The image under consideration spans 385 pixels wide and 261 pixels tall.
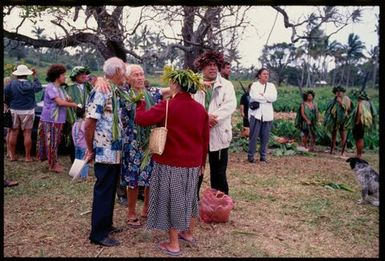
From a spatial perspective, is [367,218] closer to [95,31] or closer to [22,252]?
[22,252]

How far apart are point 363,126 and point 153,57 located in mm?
4510

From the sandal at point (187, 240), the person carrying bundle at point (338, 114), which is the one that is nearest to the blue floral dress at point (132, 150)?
the sandal at point (187, 240)

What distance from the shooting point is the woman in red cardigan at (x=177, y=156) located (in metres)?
3.39

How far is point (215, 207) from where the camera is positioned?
4.25 metres

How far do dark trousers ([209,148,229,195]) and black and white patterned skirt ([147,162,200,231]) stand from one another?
0.90 meters

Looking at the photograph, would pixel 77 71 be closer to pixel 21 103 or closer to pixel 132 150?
pixel 21 103

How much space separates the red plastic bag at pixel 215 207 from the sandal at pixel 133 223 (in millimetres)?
706

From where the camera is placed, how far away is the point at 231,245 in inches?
150

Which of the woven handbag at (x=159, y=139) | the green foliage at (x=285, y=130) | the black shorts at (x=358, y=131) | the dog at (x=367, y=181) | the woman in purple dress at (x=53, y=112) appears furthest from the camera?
the green foliage at (x=285, y=130)

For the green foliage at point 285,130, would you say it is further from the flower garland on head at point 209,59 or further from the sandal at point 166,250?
the sandal at point 166,250

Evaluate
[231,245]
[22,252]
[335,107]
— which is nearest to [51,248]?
[22,252]

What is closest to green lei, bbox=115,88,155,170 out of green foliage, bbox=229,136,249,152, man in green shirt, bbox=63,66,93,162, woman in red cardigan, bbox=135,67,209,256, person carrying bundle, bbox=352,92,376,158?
woman in red cardigan, bbox=135,67,209,256

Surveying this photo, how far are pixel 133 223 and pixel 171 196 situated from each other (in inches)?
37.2

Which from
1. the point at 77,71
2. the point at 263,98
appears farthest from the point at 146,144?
the point at 263,98
